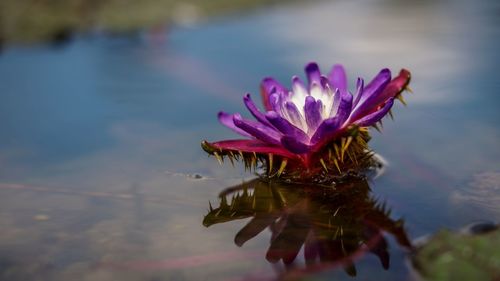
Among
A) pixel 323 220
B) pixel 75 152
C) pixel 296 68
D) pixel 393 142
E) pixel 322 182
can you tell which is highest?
pixel 296 68

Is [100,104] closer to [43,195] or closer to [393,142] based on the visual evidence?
[43,195]

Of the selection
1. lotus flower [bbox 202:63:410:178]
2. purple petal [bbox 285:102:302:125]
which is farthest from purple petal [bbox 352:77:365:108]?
purple petal [bbox 285:102:302:125]

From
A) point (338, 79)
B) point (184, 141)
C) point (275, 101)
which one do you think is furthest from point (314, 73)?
point (184, 141)

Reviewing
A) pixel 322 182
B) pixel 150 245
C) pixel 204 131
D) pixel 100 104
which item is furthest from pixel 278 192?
pixel 100 104

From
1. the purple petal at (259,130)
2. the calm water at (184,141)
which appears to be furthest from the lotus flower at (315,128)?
the calm water at (184,141)

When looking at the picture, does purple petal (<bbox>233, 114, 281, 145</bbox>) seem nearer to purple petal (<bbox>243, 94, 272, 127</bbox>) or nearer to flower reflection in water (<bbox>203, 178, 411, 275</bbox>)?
purple petal (<bbox>243, 94, 272, 127</bbox>)

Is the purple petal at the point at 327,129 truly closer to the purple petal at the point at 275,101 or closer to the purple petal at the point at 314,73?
the purple petal at the point at 275,101

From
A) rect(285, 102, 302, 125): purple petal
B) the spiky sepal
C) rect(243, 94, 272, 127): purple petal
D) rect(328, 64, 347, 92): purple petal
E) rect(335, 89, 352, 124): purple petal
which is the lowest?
the spiky sepal
